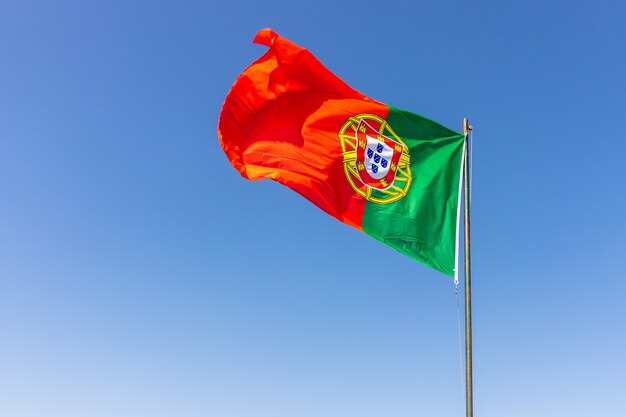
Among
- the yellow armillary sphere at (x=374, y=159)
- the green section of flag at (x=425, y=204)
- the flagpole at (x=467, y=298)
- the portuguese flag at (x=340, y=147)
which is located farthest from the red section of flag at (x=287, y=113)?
the flagpole at (x=467, y=298)

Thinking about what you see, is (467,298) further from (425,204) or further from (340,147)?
(340,147)

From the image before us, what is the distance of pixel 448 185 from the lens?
18062 mm

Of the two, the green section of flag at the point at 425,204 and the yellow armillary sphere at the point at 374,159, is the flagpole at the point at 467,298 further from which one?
the yellow armillary sphere at the point at 374,159

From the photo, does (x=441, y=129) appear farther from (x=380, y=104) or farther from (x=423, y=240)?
(x=423, y=240)

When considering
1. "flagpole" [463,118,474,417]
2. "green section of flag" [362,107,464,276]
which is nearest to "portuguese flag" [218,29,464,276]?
"green section of flag" [362,107,464,276]

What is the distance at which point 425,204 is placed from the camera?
17.9 meters

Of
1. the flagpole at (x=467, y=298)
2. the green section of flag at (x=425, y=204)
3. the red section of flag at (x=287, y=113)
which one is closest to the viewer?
the flagpole at (x=467, y=298)

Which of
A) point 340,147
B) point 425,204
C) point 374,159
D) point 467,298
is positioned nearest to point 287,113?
point 340,147

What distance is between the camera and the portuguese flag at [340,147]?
17906mm

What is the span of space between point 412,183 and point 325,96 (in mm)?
3351

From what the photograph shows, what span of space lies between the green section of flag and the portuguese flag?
25 millimetres

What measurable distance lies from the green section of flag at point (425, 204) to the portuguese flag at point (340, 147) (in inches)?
1.0

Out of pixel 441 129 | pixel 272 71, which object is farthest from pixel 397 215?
pixel 272 71

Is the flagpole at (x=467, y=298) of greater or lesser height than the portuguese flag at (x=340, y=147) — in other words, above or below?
below
